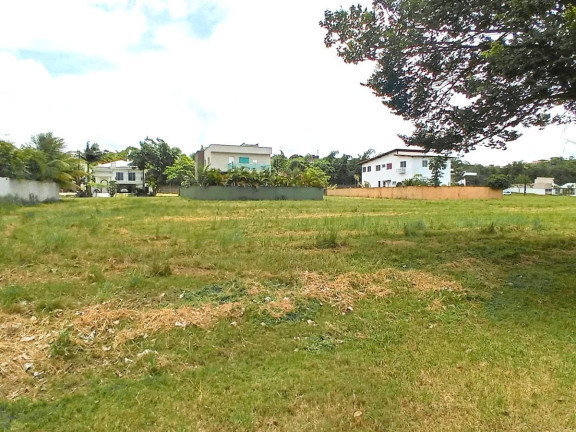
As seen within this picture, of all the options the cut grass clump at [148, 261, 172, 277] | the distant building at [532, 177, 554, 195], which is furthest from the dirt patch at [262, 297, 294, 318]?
the distant building at [532, 177, 554, 195]

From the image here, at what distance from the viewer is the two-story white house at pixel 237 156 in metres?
48.6

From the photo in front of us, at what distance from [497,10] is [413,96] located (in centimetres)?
233

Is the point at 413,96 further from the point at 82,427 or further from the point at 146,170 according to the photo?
the point at 146,170

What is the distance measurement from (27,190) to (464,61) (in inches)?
1083

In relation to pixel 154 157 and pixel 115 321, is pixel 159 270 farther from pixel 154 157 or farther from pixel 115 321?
pixel 154 157

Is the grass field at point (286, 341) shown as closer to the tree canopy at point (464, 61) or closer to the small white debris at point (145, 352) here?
the small white debris at point (145, 352)

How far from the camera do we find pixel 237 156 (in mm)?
49375

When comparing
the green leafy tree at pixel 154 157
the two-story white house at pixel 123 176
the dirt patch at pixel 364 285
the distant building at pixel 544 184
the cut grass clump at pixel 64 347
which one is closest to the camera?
the cut grass clump at pixel 64 347

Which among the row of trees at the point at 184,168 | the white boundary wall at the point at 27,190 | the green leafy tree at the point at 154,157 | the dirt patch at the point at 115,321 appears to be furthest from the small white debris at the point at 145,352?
the green leafy tree at the point at 154,157

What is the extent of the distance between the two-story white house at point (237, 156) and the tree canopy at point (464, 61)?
4046 cm

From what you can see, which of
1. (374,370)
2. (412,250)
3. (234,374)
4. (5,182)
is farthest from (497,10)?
(5,182)

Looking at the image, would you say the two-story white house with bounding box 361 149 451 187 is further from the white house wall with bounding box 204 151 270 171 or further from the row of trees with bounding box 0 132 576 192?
the white house wall with bounding box 204 151 270 171

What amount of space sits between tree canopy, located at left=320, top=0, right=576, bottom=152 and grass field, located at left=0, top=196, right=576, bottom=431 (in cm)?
295

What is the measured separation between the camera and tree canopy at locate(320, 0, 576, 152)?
539cm
